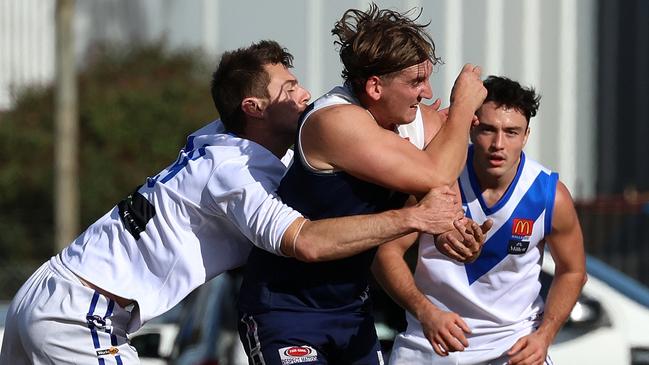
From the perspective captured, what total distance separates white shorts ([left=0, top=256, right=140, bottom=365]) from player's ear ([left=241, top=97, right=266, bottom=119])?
0.87 meters

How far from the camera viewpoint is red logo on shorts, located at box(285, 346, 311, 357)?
4875 millimetres

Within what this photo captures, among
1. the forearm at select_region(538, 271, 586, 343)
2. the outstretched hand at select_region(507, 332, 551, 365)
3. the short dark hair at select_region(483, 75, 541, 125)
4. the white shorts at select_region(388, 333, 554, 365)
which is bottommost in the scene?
the white shorts at select_region(388, 333, 554, 365)

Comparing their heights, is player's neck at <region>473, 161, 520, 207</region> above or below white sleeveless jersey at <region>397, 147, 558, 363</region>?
above

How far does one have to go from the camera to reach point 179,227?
16.1 ft

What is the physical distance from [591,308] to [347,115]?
128 inches

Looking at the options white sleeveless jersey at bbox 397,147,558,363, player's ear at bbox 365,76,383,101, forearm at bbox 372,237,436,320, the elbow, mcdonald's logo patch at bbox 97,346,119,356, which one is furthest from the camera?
white sleeveless jersey at bbox 397,147,558,363

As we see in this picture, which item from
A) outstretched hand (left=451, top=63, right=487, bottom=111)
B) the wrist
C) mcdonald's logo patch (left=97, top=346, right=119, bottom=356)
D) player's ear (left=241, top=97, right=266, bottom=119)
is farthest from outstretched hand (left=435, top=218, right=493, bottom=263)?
mcdonald's logo patch (left=97, top=346, right=119, bottom=356)

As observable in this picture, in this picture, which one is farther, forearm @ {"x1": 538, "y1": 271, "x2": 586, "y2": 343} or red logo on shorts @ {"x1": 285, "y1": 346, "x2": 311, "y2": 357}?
forearm @ {"x1": 538, "y1": 271, "x2": 586, "y2": 343}

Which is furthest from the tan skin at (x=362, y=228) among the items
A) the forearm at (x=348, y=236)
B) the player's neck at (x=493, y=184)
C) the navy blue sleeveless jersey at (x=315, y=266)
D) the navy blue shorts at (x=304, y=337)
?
the player's neck at (x=493, y=184)

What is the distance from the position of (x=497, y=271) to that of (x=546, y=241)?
0.26 meters

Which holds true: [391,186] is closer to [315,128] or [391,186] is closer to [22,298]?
[315,128]

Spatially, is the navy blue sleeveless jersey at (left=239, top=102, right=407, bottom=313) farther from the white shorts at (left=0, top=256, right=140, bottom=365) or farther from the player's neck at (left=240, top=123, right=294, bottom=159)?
the white shorts at (left=0, top=256, right=140, bottom=365)

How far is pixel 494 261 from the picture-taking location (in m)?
5.86

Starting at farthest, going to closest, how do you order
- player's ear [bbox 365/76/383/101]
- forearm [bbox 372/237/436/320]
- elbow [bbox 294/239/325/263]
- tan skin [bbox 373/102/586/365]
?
tan skin [bbox 373/102/586/365] < forearm [bbox 372/237/436/320] < player's ear [bbox 365/76/383/101] < elbow [bbox 294/239/325/263]
